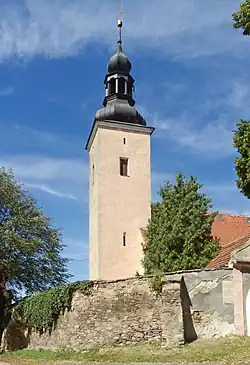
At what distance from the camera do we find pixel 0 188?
28141 millimetres

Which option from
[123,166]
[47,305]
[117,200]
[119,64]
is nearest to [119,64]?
[119,64]

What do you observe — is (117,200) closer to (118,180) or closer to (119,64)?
(118,180)

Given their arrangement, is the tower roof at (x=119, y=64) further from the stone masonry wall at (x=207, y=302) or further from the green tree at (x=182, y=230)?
the stone masonry wall at (x=207, y=302)

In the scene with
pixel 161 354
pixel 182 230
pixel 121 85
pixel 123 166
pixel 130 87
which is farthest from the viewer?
pixel 130 87

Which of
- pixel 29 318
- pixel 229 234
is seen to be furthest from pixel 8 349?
pixel 229 234

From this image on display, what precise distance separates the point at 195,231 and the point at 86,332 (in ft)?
40.7

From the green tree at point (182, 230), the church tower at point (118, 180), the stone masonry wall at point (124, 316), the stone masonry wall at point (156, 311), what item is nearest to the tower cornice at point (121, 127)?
the church tower at point (118, 180)

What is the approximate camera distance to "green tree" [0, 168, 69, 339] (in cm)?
2711

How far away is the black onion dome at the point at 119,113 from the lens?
39562mm

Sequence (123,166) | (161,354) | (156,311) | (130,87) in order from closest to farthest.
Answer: (161,354) < (156,311) < (123,166) < (130,87)

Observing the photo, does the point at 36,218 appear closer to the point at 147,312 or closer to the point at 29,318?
the point at 29,318

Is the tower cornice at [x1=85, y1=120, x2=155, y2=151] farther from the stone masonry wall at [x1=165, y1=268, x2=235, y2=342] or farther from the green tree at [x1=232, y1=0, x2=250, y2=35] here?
the green tree at [x1=232, y1=0, x2=250, y2=35]

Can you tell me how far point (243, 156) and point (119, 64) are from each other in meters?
28.0

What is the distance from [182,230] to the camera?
29234mm
